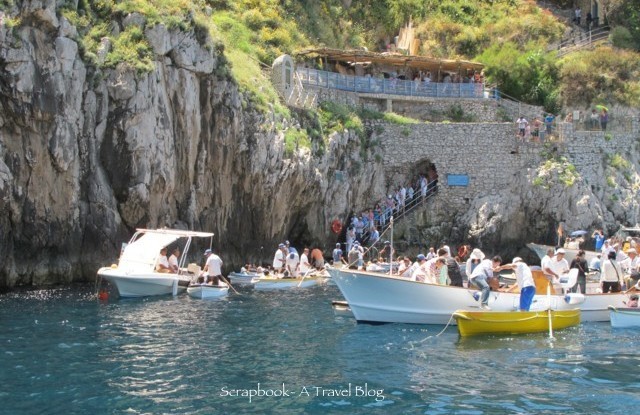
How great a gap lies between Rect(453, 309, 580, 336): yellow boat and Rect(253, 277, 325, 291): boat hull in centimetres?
1143

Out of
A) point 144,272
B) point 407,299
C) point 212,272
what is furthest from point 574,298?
point 144,272

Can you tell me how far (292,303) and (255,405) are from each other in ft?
A: 40.6

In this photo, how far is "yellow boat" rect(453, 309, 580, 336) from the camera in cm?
1983

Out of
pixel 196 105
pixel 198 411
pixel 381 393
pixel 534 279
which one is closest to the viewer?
pixel 198 411

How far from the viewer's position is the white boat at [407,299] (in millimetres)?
21062

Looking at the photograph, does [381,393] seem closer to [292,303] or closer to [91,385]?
[91,385]

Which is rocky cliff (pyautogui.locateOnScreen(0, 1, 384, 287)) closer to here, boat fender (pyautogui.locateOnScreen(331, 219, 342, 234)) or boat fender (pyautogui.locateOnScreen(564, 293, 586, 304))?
boat fender (pyautogui.locateOnScreen(331, 219, 342, 234))

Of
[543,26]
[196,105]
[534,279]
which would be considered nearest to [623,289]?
[534,279]

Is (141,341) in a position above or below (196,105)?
below

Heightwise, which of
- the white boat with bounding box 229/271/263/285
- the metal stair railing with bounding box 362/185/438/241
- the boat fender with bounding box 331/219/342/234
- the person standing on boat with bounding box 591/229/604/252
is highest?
the metal stair railing with bounding box 362/185/438/241

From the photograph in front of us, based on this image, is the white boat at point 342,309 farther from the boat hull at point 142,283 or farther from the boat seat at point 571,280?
the boat hull at point 142,283

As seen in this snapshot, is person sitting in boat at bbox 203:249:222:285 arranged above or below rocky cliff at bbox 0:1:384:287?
below

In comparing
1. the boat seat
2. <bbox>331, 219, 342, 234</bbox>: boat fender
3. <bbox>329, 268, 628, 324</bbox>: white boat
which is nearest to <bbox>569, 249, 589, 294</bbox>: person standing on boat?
the boat seat

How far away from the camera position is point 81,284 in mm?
29094
